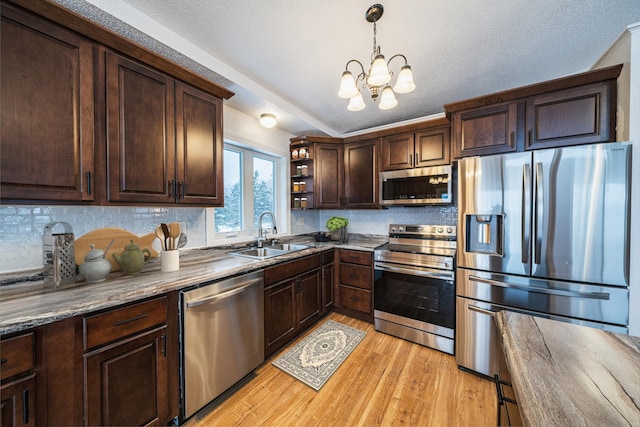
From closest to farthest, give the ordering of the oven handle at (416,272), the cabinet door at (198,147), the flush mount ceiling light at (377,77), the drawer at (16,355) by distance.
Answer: the drawer at (16,355)
the flush mount ceiling light at (377,77)
the cabinet door at (198,147)
the oven handle at (416,272)

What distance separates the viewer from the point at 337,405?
5.18 feet

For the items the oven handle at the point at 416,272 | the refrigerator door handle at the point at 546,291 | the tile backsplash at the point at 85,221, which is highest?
the tile backsplash at the point at 85,221

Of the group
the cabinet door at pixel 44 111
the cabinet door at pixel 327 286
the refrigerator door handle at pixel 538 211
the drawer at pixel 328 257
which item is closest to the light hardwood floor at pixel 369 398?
the cabinet door at pixel 327 286

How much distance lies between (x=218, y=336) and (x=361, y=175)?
2.35 m

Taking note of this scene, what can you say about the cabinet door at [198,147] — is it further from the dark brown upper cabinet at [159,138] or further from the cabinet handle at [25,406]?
the cabinet handle at [25,406]

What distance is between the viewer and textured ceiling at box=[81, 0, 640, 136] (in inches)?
54.0

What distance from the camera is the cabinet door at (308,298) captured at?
232 centimetres

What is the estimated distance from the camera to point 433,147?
8.36 ft

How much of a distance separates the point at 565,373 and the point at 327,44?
Result: 2072mm

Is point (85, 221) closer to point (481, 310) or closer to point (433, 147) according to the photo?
point (481, 310)

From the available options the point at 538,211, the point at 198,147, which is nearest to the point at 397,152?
the point at 538,211

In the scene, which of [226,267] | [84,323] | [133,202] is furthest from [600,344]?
[133,202]

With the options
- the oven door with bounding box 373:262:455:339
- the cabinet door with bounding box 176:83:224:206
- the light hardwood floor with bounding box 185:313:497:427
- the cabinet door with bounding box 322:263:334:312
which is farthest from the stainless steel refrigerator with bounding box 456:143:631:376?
the cabinet door with bounding box 176:83:224:206

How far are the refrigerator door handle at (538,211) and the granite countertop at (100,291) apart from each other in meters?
2.02
